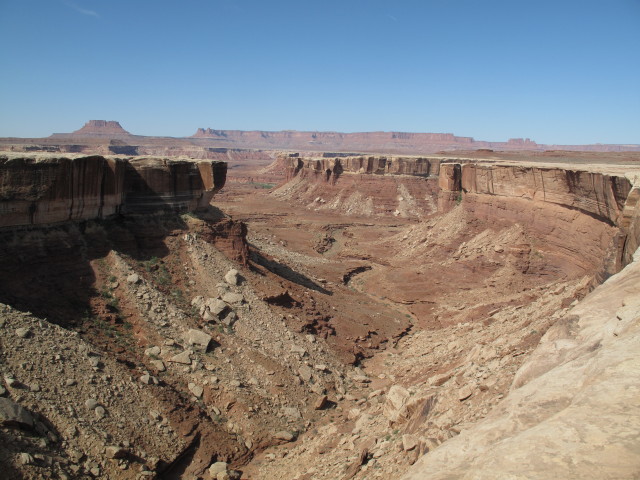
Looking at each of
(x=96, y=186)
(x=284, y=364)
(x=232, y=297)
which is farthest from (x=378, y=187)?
(x=284, y=364)

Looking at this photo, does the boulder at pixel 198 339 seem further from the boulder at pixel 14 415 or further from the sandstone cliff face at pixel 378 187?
the sandstone cliff face at pixel 378 187

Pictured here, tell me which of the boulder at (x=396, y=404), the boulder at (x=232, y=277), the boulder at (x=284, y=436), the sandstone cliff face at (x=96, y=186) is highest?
the sandstone cliff face at (x=96, y=186)

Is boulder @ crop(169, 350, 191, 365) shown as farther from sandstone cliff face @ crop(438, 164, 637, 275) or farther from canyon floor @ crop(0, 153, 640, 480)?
sandstone cliff face @ crop(438, 164, 637, 275)

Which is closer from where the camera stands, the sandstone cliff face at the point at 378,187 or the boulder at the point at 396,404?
the boulder at the point at 396,404

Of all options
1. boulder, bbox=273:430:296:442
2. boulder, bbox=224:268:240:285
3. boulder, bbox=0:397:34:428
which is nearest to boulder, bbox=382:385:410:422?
boulder, bbox=273:430:296:442

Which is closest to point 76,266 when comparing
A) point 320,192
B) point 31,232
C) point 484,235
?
point 31,232

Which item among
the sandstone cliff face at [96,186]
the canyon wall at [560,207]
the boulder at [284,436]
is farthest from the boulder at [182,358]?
the canyon wall at [560,207]

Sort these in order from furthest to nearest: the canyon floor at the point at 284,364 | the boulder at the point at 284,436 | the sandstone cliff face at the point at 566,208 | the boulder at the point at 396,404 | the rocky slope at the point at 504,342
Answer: the sandstone cliff face at the point at 566,208, the boulder at the point at 284,436, the boulder at the point at 396,404, the canyon floor at the point at 284,364, the rocky slope at the point at 504,342

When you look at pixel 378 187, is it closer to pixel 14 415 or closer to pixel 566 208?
pixel 566 208
